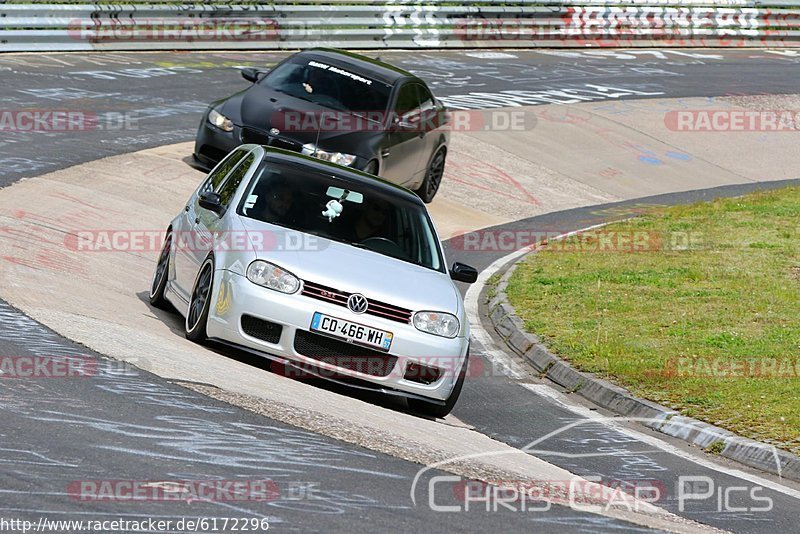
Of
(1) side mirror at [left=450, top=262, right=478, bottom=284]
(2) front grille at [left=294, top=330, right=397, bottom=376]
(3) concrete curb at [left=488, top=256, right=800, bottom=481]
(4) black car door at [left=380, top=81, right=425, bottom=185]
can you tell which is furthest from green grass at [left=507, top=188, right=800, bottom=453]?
(2) front grille at [left=294, top=330, right=397, bottom=376]

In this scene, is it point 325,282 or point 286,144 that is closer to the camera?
point 325,282

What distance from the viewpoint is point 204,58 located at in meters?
26.4

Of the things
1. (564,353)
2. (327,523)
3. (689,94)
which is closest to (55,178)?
(564,353)

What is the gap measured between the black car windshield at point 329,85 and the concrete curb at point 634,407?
4.57m

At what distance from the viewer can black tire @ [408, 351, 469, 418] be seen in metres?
9.32

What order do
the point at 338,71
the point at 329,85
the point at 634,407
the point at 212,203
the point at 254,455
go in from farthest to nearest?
1. the point at 338,71
2. the point at 329,85
3. the point at 634,407
4. the point at 212,203
5. the point at 254,455

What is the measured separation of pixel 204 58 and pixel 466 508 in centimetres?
2110

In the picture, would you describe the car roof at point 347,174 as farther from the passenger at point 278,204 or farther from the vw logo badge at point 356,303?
the vw logo badge at point 356,303

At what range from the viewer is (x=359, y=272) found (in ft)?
30.1

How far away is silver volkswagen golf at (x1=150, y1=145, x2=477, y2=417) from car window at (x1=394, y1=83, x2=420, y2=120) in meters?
7.20

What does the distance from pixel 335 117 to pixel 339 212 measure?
22.7 ft

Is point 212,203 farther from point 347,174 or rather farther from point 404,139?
point 404,139
